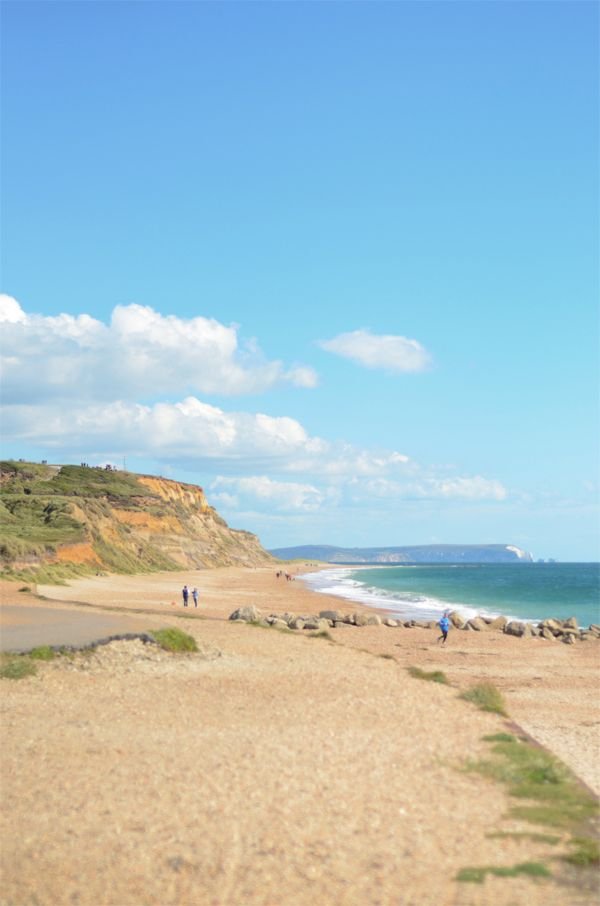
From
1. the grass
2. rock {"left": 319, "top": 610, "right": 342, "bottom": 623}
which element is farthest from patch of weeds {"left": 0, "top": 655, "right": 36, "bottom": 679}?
rock {"left": 319, "top": 610, "right": 342, "bottom": 623}

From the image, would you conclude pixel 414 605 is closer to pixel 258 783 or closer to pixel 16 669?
pixel 16 669

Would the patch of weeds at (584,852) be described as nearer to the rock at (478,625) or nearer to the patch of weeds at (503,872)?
the patch of weeds at (503,872)

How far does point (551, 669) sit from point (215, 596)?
35292mm

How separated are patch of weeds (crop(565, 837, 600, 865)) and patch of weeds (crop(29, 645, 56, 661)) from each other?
50.0 ft

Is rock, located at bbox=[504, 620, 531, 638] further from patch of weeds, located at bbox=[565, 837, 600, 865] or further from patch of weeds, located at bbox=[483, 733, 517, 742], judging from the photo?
patch of weeds, located at bbox=[565, 837, 600, 865]

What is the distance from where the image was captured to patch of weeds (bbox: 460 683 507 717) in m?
19.6

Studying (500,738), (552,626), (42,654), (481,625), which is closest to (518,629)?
(481,625)

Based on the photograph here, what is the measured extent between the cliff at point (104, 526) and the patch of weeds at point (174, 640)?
1077 inches

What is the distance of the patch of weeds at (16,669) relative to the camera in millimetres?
21016

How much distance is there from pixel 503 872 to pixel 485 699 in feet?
34.9

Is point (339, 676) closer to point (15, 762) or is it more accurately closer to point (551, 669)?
point (15, 762)

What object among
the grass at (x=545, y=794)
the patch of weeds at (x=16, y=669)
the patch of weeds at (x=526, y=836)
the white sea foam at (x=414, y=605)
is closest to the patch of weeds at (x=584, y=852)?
the grass at (x=545, y=794)

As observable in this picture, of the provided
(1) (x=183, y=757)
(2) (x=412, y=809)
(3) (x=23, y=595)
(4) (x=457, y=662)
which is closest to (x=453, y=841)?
(2) (x=412, y=809)

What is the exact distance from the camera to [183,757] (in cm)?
→ 1474
